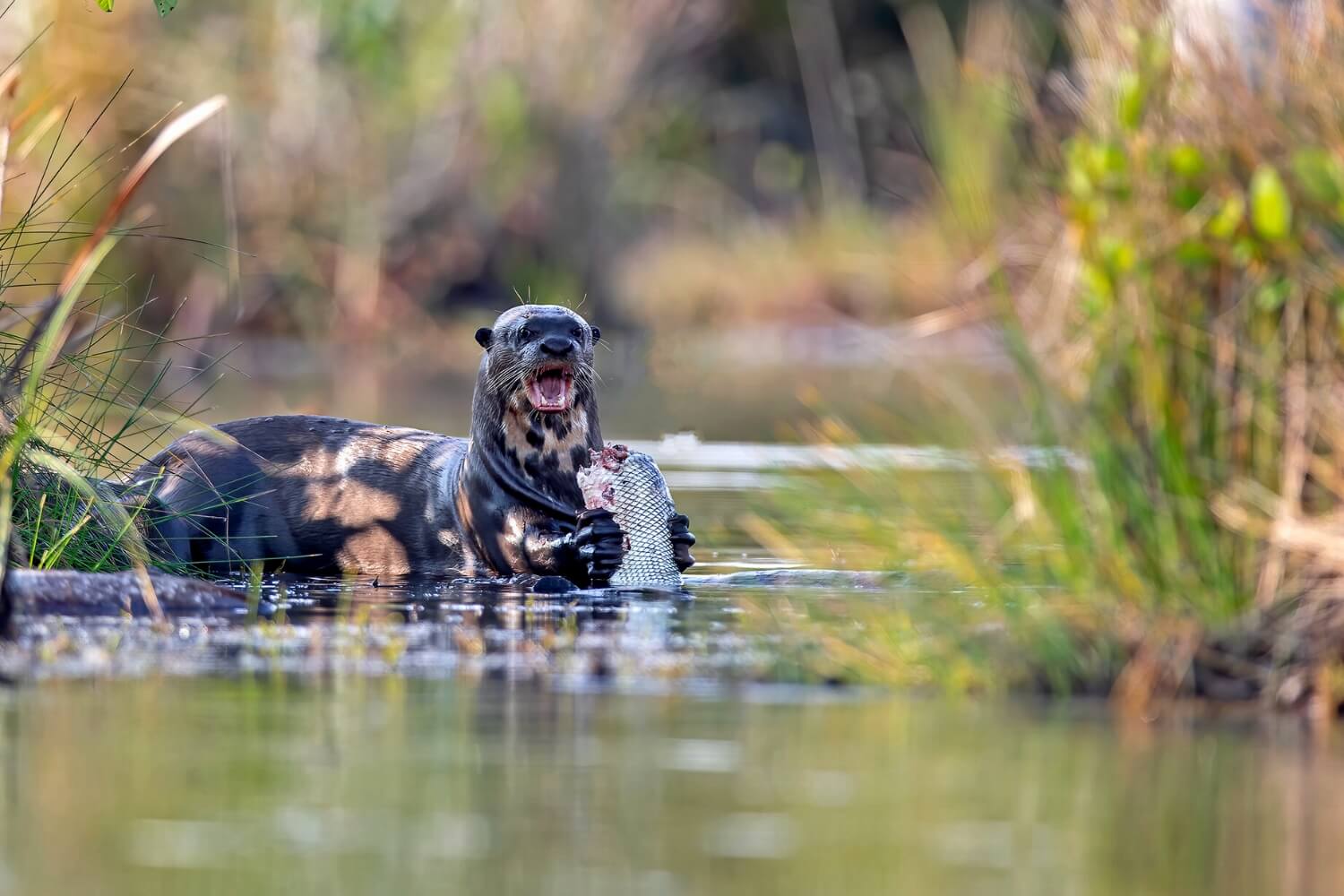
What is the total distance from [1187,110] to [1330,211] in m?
0.40

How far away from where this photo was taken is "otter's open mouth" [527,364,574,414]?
781 centimetres

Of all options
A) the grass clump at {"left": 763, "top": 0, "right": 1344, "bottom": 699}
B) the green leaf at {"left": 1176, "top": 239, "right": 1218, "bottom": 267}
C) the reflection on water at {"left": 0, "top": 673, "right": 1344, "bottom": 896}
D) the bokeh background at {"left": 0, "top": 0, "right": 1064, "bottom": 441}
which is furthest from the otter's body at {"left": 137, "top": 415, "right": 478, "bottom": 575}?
the bokeh background at {"left": 0, "top": 0, "right": 1064, "bottom": 441}

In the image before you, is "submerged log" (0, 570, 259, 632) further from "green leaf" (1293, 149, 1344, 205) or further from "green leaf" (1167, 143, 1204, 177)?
"green leaf" (1293, 149, 1344, 205)

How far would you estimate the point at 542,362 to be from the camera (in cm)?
767

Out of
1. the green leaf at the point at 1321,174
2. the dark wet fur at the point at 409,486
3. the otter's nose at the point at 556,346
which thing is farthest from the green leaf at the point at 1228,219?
the otter's nose at the point at 556,346

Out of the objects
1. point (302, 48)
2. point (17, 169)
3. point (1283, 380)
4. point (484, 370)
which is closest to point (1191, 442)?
point (1283, 380)

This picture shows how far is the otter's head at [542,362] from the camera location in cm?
770

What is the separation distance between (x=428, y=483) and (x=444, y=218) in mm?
12693

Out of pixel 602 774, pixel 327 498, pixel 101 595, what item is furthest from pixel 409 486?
pixel 602 774

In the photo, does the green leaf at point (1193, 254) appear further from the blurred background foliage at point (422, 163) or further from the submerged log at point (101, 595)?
the blurred background foliage at point (422, 163)

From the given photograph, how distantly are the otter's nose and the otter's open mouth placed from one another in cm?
13

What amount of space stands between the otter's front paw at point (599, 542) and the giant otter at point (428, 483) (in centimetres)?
12

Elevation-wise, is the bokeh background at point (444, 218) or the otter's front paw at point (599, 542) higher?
the bokeh background at point (444, 218)

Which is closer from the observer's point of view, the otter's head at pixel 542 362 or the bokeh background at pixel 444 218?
the otter's head at pixel 542 362
